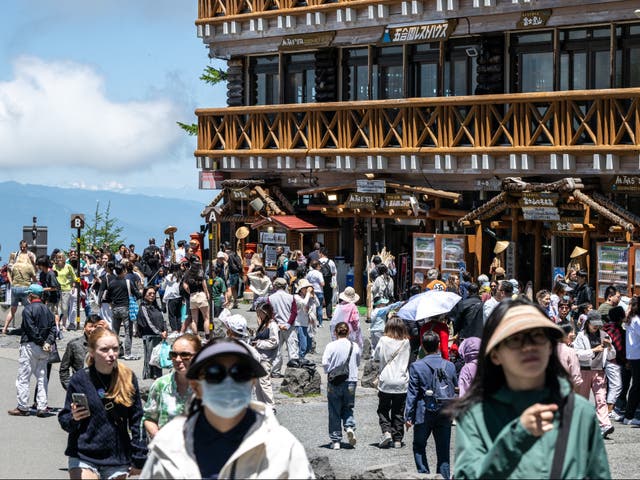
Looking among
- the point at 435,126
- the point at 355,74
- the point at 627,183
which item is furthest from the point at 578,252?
the point at 355,74

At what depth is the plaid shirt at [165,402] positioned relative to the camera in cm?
862

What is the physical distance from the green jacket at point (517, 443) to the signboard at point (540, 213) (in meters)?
22.2

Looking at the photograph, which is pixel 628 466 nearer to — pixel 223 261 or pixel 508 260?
pixel 508 260

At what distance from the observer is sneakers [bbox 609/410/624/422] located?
→ 1752 cm

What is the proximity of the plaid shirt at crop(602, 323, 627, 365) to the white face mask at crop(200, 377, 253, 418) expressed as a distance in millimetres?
11965

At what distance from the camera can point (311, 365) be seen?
2002 cm

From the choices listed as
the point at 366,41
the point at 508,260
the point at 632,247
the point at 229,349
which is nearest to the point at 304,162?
the point at 366,41

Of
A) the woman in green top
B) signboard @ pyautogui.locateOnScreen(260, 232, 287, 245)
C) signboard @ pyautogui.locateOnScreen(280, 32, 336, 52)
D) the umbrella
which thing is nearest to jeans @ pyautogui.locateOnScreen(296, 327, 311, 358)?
the umbrella

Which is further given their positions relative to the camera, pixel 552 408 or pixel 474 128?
pixel 474 128

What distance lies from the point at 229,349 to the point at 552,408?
4.64 feet

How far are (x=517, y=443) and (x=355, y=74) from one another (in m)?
28.8

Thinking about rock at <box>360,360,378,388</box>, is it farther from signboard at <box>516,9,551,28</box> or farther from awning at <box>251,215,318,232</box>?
awning at <box>251,215,318,232</box>

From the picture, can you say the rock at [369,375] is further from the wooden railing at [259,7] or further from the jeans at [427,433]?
the wooden railing at [259,7]

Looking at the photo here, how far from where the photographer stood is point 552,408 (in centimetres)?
496
